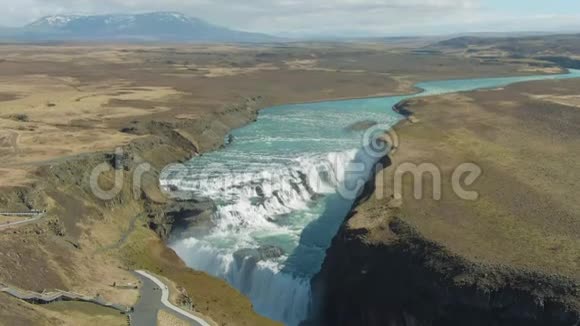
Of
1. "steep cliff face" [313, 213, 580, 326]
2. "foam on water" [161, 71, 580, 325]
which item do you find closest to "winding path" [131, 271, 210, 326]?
"foam on water" [161, 71, 580, 325]

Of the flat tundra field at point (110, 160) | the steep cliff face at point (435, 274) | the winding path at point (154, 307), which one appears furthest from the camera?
the flat tundra field at point (110, 160)

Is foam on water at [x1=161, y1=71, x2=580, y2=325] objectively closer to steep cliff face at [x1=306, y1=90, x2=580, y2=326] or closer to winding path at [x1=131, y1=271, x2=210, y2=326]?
steep cliff face at [x1=306, y1=90, x2=580, y2=326]

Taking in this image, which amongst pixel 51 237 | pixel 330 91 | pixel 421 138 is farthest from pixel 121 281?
pixel 330 91

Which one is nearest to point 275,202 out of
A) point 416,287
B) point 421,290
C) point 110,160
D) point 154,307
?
point 110,160

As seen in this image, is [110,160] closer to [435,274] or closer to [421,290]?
[421,290]

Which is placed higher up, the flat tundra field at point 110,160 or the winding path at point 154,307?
the flat tundra field at point 110,160

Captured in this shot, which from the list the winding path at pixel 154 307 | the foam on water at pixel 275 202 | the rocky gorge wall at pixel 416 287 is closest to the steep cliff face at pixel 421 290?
the rocky gorge wall at pixel 416 287

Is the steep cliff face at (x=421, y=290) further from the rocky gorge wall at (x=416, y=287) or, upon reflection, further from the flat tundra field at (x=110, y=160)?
the flat tundra field at (x=110, y=160)
